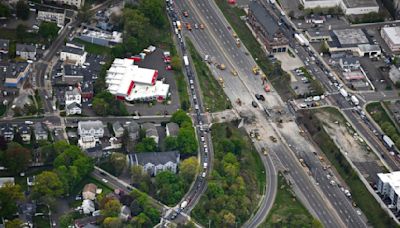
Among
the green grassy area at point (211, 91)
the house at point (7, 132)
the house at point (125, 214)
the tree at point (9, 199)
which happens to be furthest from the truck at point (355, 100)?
the tree at point (9, 199)

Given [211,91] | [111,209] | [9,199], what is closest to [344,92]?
[211,91]

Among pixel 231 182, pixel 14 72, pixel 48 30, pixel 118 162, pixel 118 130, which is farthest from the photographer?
pixel 48 30

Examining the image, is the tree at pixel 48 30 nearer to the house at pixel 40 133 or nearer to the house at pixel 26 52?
the house at pixel 26 52

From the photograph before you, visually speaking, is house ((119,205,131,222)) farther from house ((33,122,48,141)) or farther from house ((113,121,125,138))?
house ((33,122,48,141))

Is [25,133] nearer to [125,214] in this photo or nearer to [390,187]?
[125,214]

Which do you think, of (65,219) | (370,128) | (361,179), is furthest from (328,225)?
(65,219)

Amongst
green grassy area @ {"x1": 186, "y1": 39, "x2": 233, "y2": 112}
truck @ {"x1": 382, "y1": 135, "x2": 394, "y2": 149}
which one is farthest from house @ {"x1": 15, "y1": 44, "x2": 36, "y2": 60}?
truck @ {"x1": 382, "y1": 135, "x2": 394, "y2": 149}
